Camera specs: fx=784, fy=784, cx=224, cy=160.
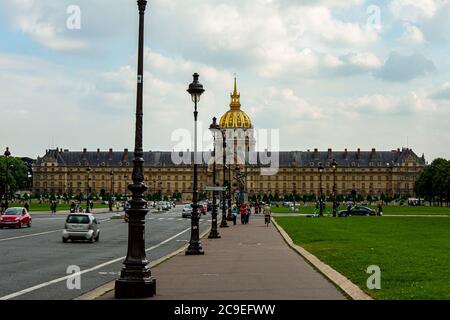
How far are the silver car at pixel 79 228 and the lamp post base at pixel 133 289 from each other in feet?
76.3

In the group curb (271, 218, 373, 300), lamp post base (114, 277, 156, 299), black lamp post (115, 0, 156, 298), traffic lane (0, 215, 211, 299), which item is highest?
black lamp post (115, 0, 156, 298)

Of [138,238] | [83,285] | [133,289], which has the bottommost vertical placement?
[83,285]

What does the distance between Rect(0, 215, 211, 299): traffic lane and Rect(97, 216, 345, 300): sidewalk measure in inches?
66.2

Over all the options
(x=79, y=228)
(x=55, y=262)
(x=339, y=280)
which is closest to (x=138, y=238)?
(x=339, y=280)

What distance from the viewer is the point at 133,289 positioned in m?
15.3

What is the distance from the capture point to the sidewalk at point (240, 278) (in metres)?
15.5

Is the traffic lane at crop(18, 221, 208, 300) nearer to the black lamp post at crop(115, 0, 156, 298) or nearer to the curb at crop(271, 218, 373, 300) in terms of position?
the black lamp post at crop(115, 0, 156, 298)

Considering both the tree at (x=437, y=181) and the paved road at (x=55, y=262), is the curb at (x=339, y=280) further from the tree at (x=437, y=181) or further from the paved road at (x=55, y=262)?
the tree at (x=437, y=181)

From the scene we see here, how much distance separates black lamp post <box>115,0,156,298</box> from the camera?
50.1ft

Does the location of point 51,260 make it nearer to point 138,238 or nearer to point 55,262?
point 55,262

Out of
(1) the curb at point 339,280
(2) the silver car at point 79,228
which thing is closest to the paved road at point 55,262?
(2) the silver car at point 79,228

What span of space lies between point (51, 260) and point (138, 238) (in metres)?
11.3

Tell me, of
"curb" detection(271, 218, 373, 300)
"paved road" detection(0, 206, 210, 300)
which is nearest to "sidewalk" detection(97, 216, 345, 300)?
"curb" detection(271, 218, 373, 300)
